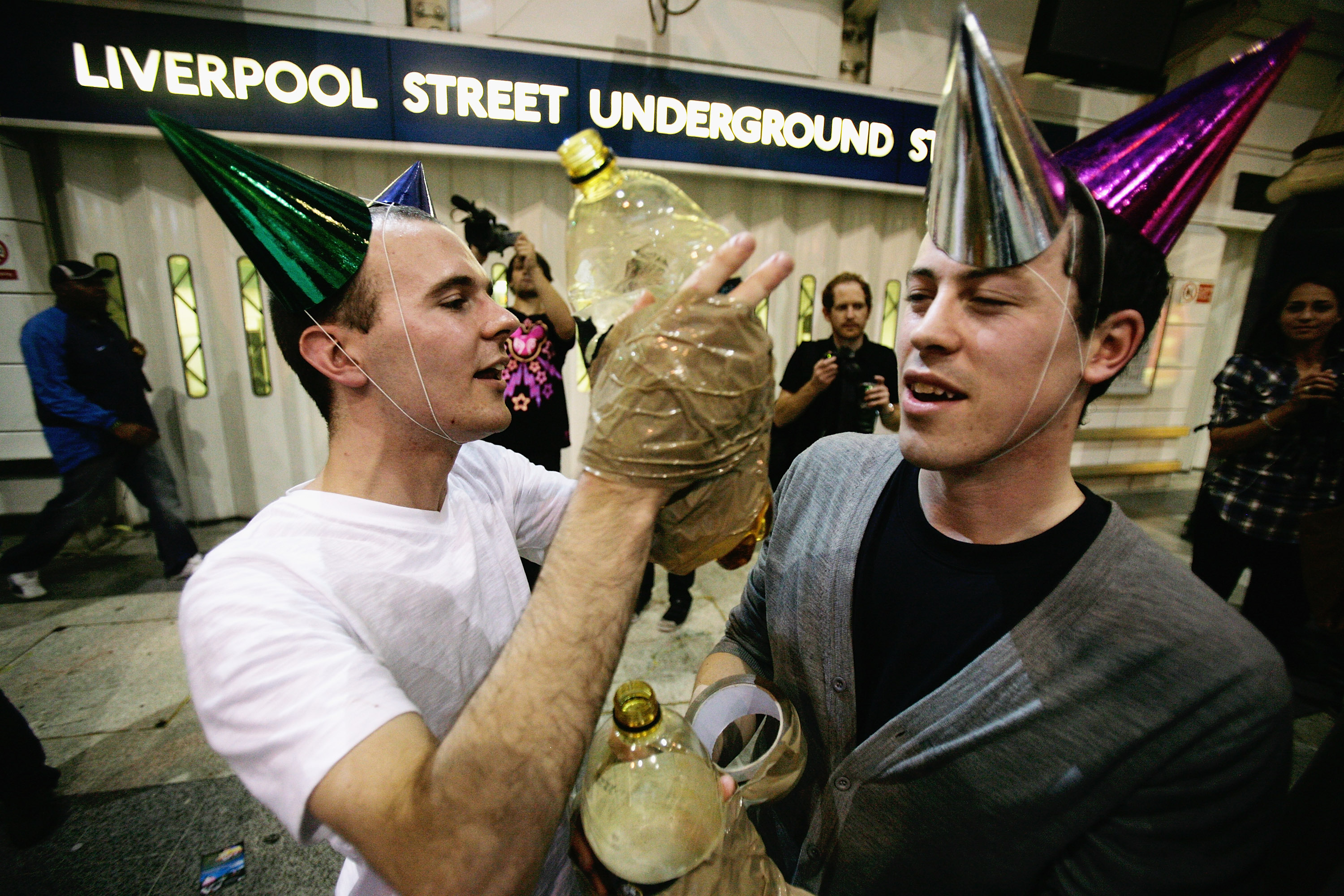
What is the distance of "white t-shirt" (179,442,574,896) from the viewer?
2.32 feet

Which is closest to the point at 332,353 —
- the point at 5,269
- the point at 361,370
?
the point at 361,370

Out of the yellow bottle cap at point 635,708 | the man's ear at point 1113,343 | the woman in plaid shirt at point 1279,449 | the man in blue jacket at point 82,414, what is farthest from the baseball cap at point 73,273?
the woman in plaid shirt at point 1279,449

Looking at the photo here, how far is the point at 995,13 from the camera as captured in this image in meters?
5.28

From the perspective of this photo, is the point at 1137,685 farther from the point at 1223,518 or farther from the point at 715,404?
the point at 1223,518

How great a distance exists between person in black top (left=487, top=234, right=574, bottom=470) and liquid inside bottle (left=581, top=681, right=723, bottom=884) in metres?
2.56

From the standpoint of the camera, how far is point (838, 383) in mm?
3264

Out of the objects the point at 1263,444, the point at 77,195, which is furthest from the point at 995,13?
the point at 77,195

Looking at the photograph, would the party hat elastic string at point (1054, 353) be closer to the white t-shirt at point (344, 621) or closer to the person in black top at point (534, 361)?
the white t-shirt at point (344, 621)

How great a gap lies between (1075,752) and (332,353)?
1.60 meters

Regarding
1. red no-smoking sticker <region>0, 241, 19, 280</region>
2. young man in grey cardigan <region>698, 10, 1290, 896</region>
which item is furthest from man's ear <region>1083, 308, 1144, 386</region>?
red no-smoking sticker <region>0, 241, 19, 280</region>

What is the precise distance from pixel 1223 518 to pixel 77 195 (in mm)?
8228

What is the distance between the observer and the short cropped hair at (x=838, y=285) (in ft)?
10.8

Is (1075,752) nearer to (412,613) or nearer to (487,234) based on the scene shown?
(412,613)

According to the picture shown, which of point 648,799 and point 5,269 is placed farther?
point 5,269
